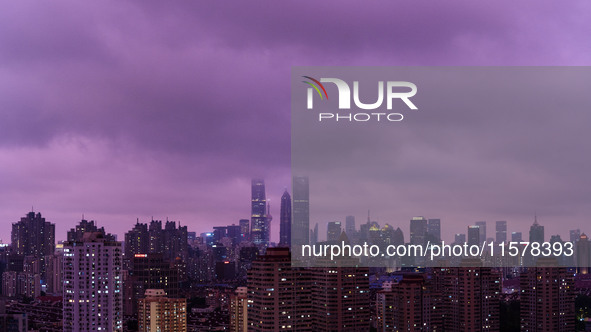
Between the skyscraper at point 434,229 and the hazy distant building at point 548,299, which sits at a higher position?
the skyscraper at point 434,229

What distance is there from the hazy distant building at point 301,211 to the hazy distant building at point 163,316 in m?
9.55

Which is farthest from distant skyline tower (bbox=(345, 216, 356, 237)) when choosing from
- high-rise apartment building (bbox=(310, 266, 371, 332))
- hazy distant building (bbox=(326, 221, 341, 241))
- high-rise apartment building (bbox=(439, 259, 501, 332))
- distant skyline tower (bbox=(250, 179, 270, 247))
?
distant skyline tower (bbox=(250, 179, 270, 247))

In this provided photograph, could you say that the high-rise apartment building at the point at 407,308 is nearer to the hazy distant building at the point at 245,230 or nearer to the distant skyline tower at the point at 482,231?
the distant skyline tower at the point at 482,231

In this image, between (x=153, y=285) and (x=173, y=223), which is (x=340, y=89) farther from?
(x=173, y=223)

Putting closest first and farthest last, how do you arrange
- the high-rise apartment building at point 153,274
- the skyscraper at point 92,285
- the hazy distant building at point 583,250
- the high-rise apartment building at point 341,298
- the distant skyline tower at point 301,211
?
1. the distant skyline tower at point 301,211
2. the hazy distant building at point 583,250
3. the skyscraper at point 92,285
4. the high-rise apartment building at point 341,298
5. the high-rise apartment building at point 153,274

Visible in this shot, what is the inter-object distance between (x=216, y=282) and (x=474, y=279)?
2054 centimetres

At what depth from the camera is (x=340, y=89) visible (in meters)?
10.6

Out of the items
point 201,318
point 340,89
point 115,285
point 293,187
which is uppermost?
point 340,89

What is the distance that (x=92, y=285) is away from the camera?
63.6 ft

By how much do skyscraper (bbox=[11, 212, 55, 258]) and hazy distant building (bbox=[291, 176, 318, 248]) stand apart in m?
29.4


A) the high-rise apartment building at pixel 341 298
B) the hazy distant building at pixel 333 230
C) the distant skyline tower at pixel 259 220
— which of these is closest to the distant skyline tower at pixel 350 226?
the hazy distant building at pixel 333 230

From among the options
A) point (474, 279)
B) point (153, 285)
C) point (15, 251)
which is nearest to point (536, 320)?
point (474, 279)

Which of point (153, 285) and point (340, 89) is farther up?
point (340, 89)

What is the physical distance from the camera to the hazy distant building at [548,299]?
23594 millimetres
